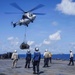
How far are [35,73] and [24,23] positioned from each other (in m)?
27.4

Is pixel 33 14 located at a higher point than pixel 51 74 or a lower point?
higher

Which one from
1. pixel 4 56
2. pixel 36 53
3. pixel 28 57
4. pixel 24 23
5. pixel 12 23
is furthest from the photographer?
pixel 4 56

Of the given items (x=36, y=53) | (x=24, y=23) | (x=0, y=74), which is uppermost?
(x=24, y=23)

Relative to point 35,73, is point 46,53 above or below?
above

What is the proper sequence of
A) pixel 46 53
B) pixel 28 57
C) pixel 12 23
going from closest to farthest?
pixel 28 57 → pixel 46 53 → pixel 12 23

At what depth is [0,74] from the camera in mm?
23922

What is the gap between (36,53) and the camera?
23438 mm

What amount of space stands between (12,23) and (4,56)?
15.9m

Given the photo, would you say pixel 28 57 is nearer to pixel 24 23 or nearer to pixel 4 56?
pixel 24 23

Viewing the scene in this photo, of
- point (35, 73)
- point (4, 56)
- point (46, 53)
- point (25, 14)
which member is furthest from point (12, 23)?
point (35, 73)

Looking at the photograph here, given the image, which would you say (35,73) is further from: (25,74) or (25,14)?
(25,14)

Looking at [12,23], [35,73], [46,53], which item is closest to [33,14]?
[12,23]

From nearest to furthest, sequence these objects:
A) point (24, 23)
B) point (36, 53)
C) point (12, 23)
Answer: point (36, 53), point (24, 23), point (12, 23)

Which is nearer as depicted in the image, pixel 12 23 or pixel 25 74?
pixel 25 74
